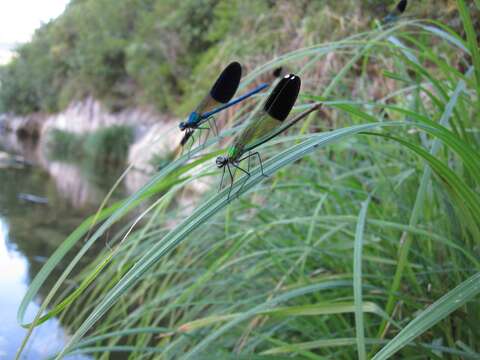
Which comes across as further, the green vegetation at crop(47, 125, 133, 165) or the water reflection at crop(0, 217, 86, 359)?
the green vegetation at crop(47, 125, 133, 165)

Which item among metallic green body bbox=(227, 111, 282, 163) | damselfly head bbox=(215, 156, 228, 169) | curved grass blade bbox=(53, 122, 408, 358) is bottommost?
curved grass blade bbox=(53, 122, 408, 358)

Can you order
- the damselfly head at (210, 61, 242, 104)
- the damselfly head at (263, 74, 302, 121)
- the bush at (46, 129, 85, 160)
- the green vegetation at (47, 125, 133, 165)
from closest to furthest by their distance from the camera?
the damselfly head at (263, 74, 302, 121) < the damselfly head at (210, 61, 242, 104) < the green vegetation at (47, 125, 133, 165) < the bush at (46, 129, 85, 160)

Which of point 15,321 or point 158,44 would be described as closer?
point 15,321

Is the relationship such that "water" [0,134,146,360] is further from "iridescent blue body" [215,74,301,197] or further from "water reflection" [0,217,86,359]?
"iridescent blue body" [215,74,301,197]

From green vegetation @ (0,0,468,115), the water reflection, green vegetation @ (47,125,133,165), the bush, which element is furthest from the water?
the bush

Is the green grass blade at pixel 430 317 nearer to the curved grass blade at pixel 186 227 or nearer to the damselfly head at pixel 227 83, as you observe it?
the curved grass blade at pixel 186 227

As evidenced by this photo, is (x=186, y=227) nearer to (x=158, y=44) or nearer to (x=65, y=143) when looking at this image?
(x=158, y=44)

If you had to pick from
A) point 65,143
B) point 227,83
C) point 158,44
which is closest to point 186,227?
point 227,83
